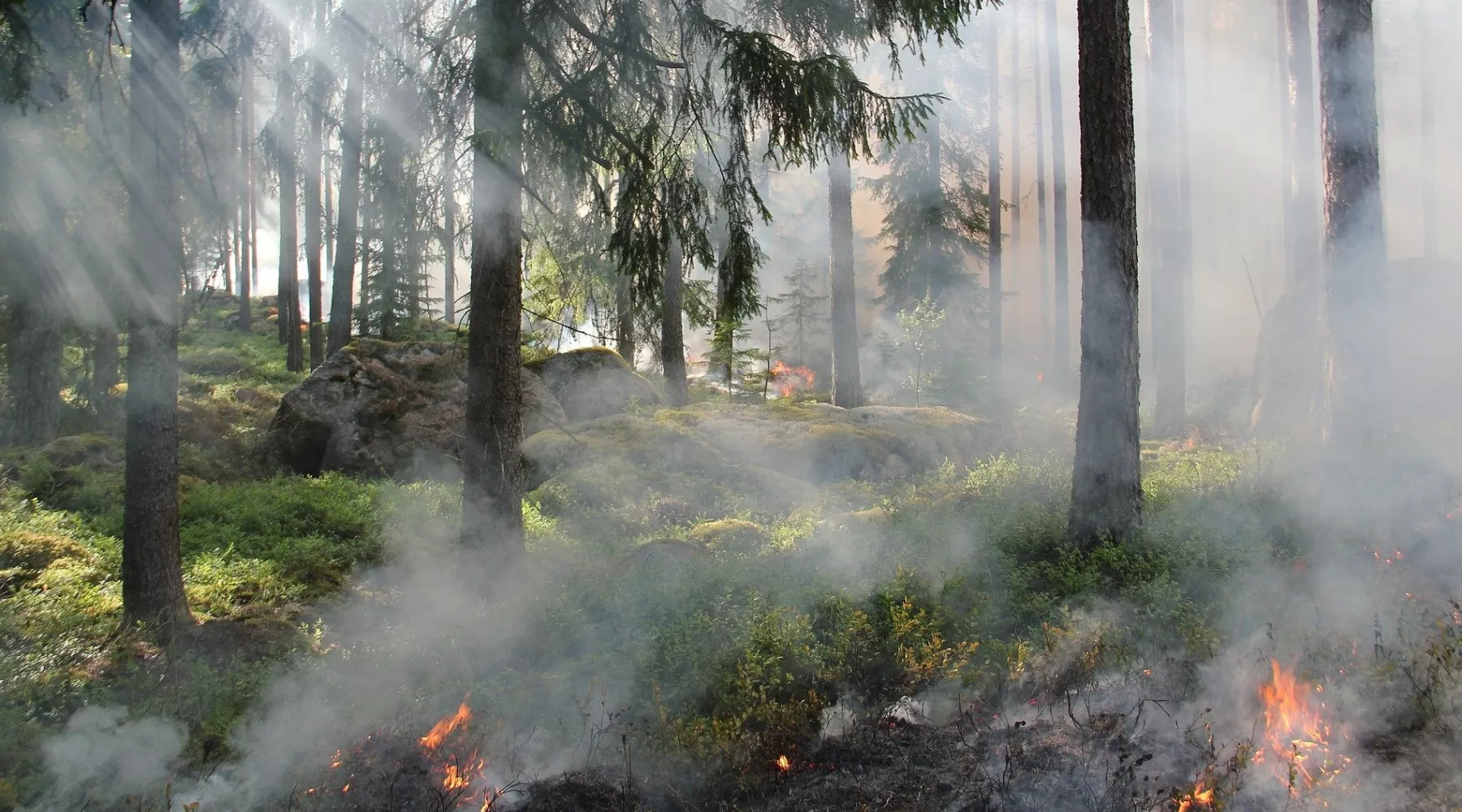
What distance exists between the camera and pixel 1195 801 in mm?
4211

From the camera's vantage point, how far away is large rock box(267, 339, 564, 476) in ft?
38.8

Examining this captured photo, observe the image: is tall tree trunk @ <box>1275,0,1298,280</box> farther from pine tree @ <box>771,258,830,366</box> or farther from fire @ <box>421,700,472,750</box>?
fire @ <box>421,700,472,750</box>

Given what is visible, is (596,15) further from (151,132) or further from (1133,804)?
(1133,804)

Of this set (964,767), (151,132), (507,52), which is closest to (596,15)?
(507,52)

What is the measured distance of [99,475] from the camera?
10102 mm

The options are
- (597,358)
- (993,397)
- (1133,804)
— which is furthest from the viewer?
(993,397)

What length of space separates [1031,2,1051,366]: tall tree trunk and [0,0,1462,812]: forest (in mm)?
19158

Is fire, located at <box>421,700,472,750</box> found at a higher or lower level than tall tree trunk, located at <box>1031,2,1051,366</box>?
lower

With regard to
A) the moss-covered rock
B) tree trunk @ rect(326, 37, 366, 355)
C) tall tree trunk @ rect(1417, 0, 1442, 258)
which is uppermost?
tall tree trunk @ rect(1417, 0, 1442, 258)

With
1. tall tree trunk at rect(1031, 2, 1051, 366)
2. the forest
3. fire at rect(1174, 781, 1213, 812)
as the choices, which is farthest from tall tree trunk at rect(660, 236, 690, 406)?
tall tree trunk at rect(1031, 2, 1051, 366)

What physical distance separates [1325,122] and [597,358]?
11137 mm

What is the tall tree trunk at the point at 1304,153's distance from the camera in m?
15.4

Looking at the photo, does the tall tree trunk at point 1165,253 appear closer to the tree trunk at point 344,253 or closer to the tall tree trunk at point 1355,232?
the tall tree trunk at point 1355,232

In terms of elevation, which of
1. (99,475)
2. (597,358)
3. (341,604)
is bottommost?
(341,604)
